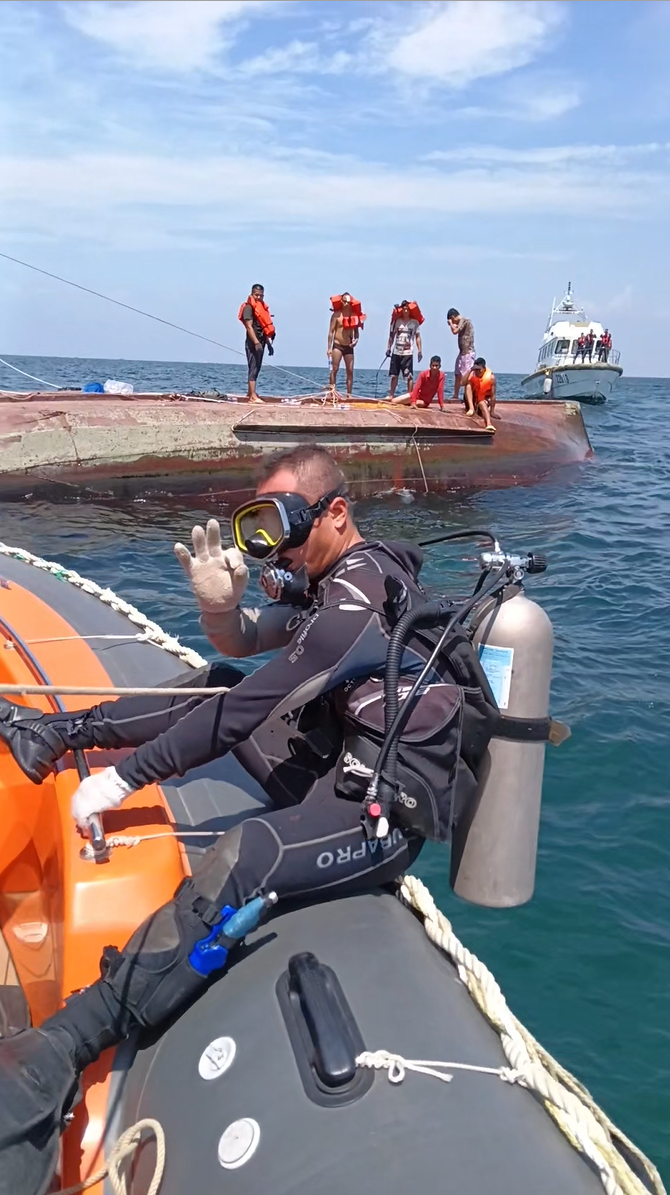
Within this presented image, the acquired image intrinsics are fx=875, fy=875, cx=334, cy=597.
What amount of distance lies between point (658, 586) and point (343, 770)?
25.3 ft

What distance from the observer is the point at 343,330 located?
51.1 feet

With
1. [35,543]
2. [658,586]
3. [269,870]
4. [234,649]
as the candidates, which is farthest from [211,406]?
[269,870]

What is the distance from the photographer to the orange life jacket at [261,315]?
46.4ft

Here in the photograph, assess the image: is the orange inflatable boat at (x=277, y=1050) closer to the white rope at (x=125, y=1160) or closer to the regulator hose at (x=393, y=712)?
the white rope at (x=125, y=1160)

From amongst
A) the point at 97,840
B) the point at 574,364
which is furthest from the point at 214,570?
the point at 574,364

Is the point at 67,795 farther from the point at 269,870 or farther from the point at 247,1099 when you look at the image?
the point at 247,1099

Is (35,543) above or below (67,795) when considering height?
below

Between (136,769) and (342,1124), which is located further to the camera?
(136,769)

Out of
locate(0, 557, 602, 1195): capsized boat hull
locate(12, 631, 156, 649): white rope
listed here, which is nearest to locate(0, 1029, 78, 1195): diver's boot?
locate(0, 557, 602, 1195): capsized boat hull

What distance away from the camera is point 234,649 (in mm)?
3205

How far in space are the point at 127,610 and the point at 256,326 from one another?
10.5 metres

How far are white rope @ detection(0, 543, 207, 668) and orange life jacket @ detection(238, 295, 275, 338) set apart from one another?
30.2 feet

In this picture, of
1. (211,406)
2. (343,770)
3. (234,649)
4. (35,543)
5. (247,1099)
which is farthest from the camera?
(211,406)

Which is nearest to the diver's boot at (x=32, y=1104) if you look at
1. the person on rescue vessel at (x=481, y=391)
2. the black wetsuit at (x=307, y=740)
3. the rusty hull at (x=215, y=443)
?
the black wetsuit at (x=307, y=740)
